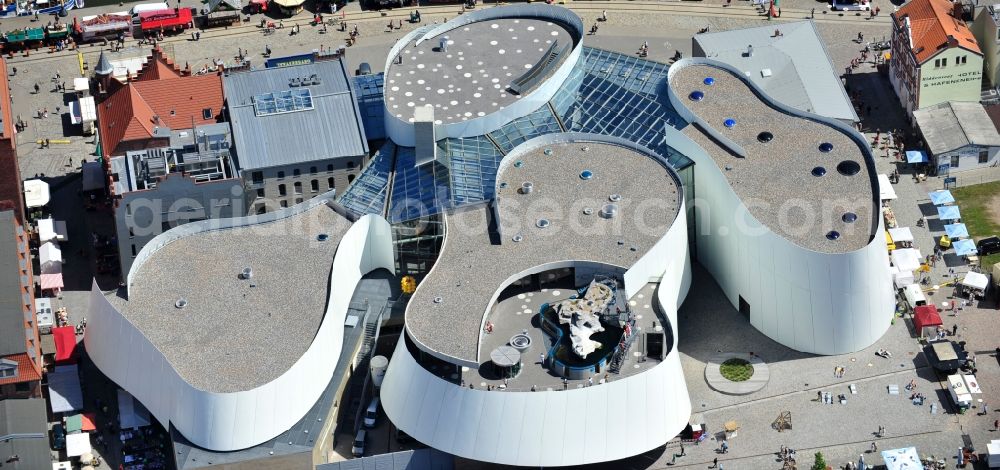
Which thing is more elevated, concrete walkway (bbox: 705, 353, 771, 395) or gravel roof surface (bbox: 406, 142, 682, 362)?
gravel roof surface (bbox: 406, 142, 682, 362)

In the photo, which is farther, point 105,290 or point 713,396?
point 105,290

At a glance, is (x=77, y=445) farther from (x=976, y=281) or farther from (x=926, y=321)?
(x=976, y=281)

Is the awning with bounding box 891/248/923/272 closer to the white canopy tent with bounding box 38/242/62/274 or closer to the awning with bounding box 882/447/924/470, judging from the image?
the awning with bounding box 882/447/924/470

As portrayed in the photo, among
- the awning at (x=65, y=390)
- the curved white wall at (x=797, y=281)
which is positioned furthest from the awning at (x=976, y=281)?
the awning at (x=65, y=390)

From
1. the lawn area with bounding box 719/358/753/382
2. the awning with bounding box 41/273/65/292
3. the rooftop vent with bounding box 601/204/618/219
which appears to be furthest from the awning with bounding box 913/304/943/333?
the awning with bounding box 41/273/65/292

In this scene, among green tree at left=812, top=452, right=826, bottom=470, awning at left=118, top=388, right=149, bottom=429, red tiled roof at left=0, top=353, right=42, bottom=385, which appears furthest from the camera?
awning at left=118, top=388, right=149, bottom=429

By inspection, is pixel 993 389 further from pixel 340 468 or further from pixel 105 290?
pixel 105 290

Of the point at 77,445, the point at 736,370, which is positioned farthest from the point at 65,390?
the point at 736,370

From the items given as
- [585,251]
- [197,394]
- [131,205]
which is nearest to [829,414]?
[585,251]
